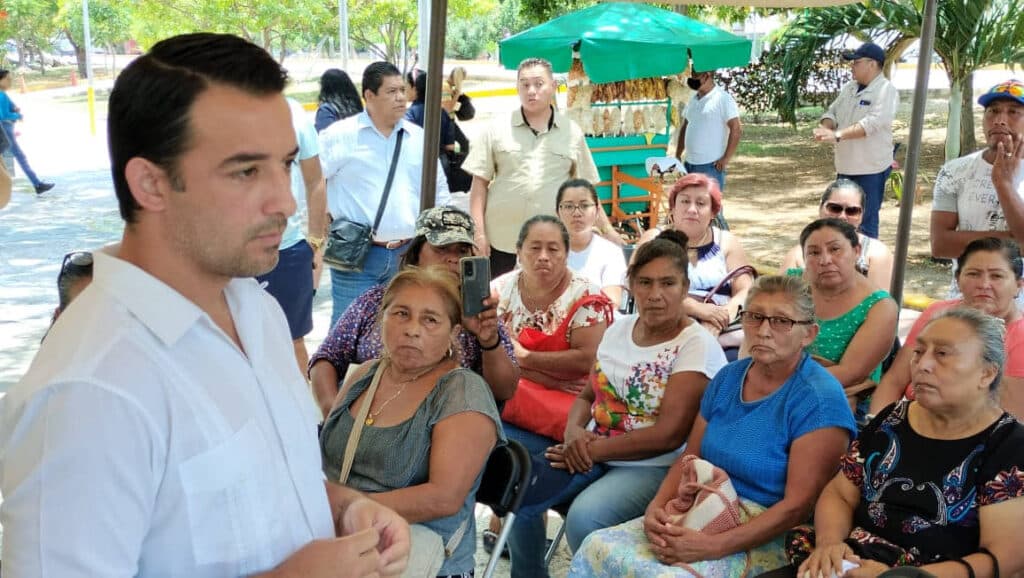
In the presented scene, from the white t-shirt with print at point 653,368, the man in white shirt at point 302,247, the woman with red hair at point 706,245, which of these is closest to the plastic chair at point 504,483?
the white t-shirt with print at point 653,368

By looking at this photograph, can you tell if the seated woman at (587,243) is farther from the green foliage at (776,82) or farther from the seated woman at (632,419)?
the green foliage at (776,82)

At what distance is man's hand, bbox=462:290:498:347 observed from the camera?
121 inches

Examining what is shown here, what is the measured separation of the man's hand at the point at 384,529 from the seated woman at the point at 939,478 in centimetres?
158

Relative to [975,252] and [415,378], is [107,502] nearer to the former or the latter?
[415,378]

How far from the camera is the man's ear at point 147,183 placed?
1.21 meters

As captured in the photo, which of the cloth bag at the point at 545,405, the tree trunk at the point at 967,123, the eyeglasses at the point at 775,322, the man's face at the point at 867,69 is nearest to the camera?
the eyeglasses at the point at 775,322

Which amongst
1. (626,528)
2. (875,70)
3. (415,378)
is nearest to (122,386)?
(415,378)

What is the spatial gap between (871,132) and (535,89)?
326 cm

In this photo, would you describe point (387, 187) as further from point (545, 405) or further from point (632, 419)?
point (632, 419)

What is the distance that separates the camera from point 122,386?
1.13 m

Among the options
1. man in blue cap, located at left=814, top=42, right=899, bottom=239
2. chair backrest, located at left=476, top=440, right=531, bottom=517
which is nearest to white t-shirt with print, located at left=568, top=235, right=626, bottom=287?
chair backrest, located at left=476, top=440, right=531, bottom=517

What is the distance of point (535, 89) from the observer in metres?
5.74

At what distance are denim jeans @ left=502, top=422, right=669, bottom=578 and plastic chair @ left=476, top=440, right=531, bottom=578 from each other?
29 centimetres

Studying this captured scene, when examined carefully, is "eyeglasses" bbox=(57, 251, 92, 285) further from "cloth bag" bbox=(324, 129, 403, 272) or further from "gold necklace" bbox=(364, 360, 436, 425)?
"cloth bag" bbox=(324, 129, 403, 272)
